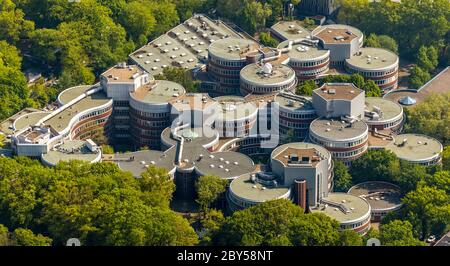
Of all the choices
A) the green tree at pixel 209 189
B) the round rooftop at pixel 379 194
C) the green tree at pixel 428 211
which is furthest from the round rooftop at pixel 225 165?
the green tree at pixel 428 211

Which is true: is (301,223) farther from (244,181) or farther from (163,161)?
(163,161)

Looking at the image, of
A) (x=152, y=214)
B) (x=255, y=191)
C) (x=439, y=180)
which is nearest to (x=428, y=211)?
(x=439, y=180)

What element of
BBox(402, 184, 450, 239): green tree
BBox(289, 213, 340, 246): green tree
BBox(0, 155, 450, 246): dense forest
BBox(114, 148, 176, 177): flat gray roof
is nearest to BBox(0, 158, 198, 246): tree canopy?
BBox(0, 155, 450, 246): dense forest

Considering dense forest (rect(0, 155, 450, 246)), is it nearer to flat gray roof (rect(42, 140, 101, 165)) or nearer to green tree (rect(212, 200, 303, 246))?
green tree (rect(212, 200, 303, 246))

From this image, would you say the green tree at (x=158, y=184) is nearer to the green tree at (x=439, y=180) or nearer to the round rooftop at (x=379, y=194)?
the round rooftop at (x=379, y=194)
